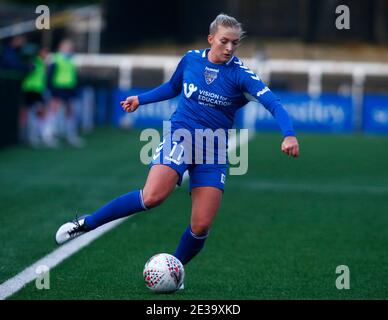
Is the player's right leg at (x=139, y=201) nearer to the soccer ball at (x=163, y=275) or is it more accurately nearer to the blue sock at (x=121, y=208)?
the blue sock at (x=121, y=208)

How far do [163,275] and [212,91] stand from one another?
56.1 inches

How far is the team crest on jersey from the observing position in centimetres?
773

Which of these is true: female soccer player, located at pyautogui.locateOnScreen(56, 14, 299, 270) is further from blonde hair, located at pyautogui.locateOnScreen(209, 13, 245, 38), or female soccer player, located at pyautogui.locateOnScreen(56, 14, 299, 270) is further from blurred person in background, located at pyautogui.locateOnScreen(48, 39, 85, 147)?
blurred person in background, located at pyautogui.locateOnScreen(48, 39, 85, 147)

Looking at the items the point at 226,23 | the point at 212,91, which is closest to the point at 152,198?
the point at 212,91

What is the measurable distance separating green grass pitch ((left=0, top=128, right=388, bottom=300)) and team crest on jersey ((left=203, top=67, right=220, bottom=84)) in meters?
1.55

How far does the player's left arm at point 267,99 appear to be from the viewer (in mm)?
7309

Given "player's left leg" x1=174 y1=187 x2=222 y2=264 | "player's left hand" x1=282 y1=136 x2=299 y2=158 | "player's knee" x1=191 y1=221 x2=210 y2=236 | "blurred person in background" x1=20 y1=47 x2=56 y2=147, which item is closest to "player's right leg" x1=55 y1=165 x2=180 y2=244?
"player's left leg" x1=174 y1=187 x2=222 y2=264

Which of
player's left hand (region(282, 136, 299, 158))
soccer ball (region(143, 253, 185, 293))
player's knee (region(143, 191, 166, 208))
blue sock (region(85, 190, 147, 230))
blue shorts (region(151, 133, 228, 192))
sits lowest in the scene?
soccer ball (region(143, 253, 185, 293))

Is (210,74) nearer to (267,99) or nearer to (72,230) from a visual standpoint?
(267,99)

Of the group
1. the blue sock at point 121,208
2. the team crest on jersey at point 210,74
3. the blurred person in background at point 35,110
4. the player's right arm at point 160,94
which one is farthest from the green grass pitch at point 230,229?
the blurred person in background at point 35,110

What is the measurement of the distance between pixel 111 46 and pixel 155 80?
15.2 feet

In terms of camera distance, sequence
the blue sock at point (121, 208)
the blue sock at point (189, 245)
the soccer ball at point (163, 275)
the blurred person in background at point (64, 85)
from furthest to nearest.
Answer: the blurred person in background at point (64, 85), the blue sock at point (189, 245), the blue sock at point (121, 208), the soccer ball at point (163, 275)

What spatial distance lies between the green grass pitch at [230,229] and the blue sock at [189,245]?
201mm

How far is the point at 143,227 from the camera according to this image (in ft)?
36.0
